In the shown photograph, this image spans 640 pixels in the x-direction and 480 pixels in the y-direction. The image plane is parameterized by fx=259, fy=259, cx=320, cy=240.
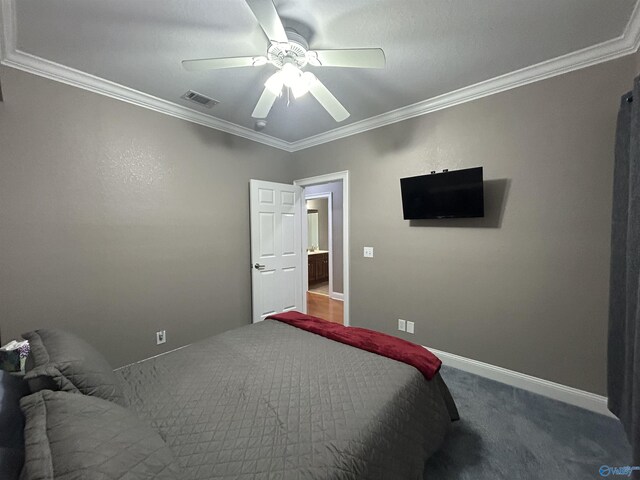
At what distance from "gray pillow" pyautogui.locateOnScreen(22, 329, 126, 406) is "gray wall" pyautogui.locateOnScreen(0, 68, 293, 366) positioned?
1.12 metres

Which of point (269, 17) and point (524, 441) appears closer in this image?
point (269, 17)

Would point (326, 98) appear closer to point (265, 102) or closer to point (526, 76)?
point (265, 102)

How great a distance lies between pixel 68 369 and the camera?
98cm

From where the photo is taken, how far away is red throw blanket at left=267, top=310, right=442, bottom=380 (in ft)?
5.11

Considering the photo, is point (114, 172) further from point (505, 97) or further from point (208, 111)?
point (505, 97)

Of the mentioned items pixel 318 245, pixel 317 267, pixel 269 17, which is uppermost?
pixel 269 17

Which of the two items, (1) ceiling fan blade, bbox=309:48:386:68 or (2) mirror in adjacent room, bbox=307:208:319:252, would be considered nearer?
(1) ceiling fan blade, bbox=309:48:386:68

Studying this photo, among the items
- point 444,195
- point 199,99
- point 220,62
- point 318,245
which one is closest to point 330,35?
point 220,62

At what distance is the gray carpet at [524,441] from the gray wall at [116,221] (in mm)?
2496

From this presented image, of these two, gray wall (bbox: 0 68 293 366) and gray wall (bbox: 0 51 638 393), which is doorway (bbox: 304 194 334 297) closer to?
gray wall (bbox: 0 68 293 366)

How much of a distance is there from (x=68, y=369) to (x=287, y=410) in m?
0.87

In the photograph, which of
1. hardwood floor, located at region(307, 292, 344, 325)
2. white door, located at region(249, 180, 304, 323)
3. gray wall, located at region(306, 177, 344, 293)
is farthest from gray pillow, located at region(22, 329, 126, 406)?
gray wall, located at region(306, 177, 344, 293)

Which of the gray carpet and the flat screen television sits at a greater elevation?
the flat screen television

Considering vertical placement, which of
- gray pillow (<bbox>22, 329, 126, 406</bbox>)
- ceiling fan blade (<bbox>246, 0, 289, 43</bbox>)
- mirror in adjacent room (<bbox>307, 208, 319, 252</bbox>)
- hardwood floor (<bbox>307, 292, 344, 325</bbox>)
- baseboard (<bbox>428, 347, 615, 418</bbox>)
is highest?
ceiling fan blade (<bbox>246, 0, 289, 43</bbox>)
